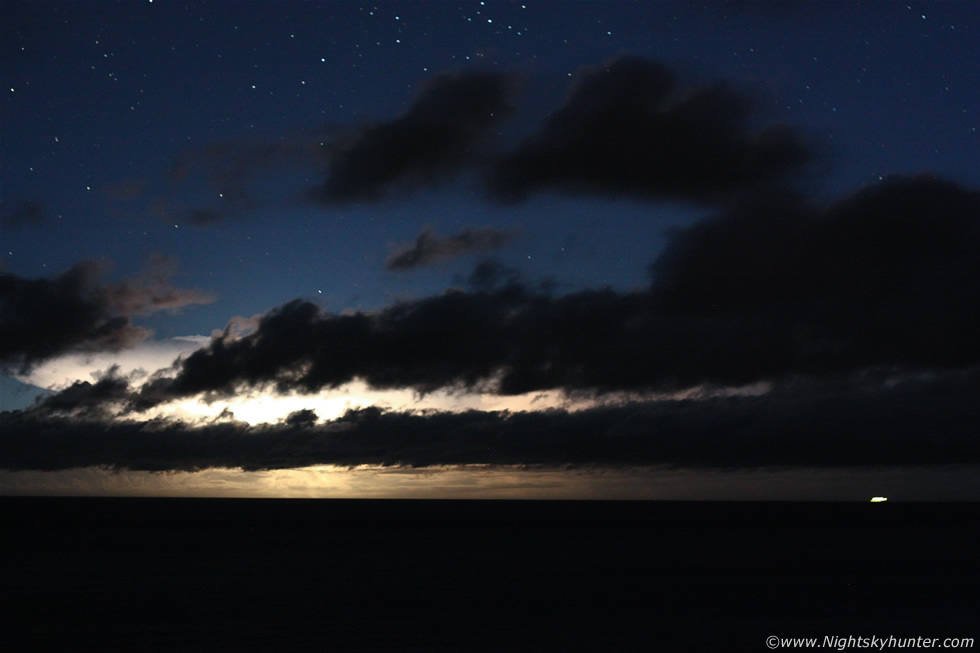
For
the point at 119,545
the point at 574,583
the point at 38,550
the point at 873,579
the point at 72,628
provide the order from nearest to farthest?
the point at 72,628 < the point at 574,583 < the point at 873,579 < the point at 38,550 < the point at 119,545

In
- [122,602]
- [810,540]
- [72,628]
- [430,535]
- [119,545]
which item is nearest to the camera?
[72,628]

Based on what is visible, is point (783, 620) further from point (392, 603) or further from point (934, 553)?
point (934, 553)

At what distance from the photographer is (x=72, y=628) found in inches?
1297

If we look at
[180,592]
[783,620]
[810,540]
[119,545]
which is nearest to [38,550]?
[119,545]

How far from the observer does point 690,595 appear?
43438 mm

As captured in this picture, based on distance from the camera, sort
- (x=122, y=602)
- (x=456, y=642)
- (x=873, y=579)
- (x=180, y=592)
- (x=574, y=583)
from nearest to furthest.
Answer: (x=456, y=642) < (x=122, y=602) < (x=180, y=592) < (x=574, y=583) < (x=873, y=579)

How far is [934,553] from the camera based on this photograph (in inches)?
2768

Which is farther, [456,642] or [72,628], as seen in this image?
[72,628]

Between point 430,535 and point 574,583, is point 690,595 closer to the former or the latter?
point 574,583

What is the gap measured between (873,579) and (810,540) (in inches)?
1521

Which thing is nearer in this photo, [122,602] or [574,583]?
[122,602]

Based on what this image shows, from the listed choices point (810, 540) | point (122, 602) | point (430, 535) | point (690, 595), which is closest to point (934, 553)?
point (810, 540)

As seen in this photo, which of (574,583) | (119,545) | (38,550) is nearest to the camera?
(574,583)

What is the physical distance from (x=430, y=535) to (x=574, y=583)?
5030 centimetres
